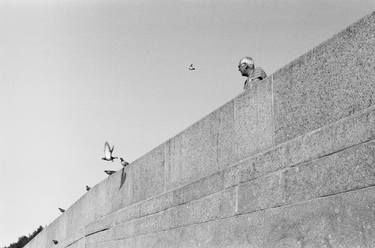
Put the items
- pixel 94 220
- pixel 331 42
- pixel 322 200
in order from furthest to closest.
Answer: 1. pixel 94 220
2. pixel 331 42
3. pixel 322 200

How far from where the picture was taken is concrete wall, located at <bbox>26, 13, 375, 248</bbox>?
3805 millimetres

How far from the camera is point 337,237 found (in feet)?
12.5

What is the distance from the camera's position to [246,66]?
6.61 m

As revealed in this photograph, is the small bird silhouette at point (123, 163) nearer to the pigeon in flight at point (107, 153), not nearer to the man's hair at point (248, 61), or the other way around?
the pigeon in flight at point (107, 153)

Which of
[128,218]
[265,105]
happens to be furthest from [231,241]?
[128,218]

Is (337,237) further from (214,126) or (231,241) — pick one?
(214,126)

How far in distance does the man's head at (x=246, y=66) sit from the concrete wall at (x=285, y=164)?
2.66ft

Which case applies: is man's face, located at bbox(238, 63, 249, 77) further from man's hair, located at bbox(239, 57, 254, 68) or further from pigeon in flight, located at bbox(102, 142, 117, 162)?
pigeon in flight, located at bbox(102, 142, 117, 162)

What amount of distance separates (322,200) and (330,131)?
461 mm

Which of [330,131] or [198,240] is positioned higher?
[330,131]

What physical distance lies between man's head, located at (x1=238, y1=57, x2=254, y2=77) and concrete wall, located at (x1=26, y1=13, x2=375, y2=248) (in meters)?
0.81

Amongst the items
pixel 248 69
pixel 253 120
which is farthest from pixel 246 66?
pixel 253 120

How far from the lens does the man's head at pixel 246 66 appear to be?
6.59 metres

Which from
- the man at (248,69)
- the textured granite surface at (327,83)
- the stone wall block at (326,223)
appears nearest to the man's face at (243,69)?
the man at (248,69)
